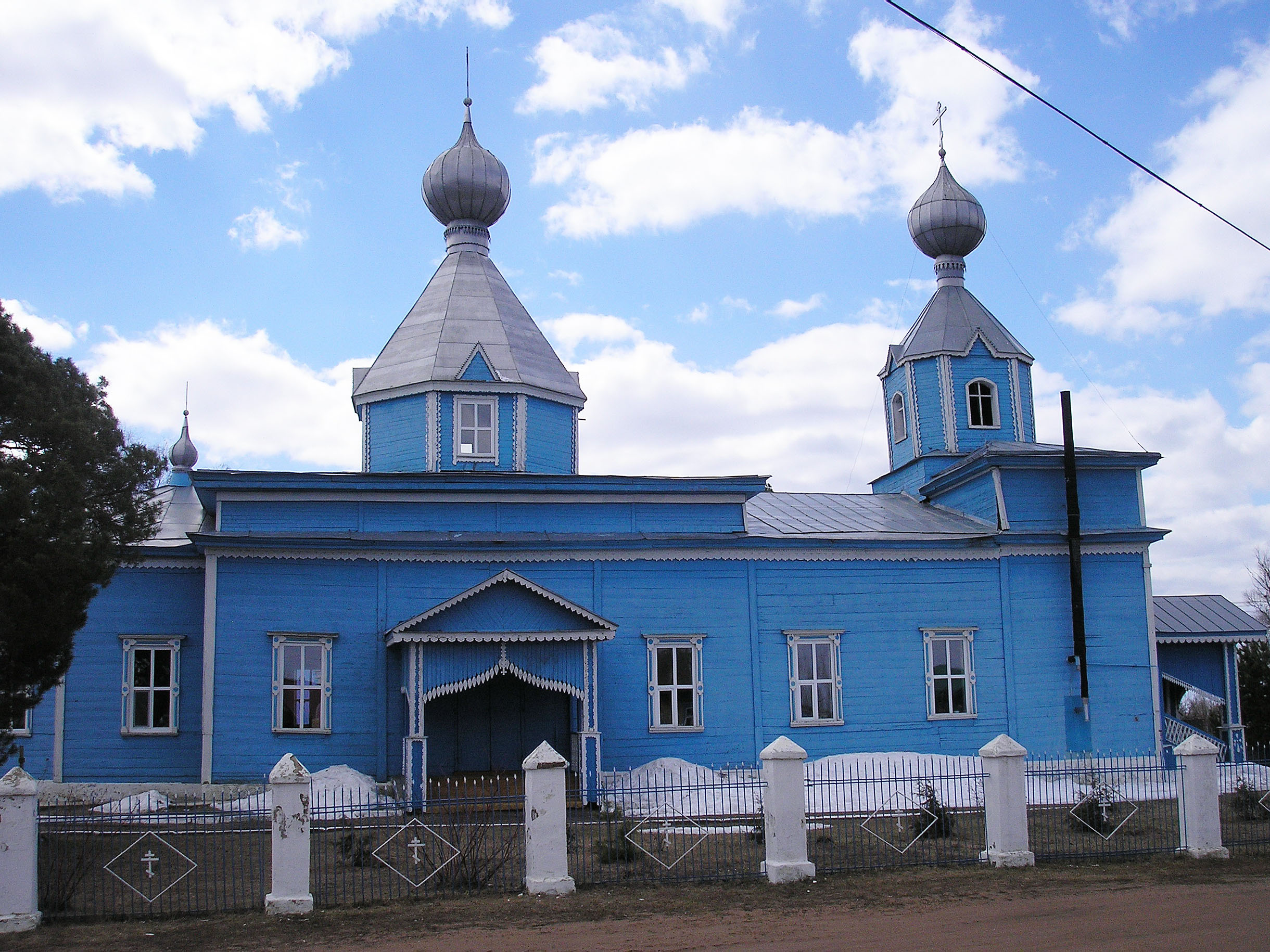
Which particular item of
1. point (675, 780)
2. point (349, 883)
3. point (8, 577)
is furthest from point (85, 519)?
point (675, 780)

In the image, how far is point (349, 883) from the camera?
11.4 metres

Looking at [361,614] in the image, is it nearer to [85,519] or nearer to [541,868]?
[85,519]

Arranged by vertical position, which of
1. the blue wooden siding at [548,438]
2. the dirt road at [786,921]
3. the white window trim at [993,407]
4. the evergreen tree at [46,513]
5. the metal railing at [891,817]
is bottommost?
the dirt road at [786,921]

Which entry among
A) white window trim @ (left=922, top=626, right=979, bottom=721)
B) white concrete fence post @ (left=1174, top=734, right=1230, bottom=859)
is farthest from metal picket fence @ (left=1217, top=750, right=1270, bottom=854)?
white window trim @ (left=922, top=626, right=979, bottom=721)

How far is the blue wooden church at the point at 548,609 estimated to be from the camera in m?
16.5

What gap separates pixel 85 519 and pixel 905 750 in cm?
1285

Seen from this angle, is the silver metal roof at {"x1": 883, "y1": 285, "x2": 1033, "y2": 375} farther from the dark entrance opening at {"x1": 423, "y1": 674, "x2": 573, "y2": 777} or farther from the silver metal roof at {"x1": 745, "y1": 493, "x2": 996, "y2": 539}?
the dark entrance opening at {"x1": 423, "y1": 674, "x2": 573, "y2": 777}

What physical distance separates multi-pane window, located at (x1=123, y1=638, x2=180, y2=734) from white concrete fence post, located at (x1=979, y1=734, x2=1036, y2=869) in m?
11.7

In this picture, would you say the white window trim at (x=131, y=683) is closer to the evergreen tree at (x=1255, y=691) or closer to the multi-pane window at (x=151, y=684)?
the multi-pane window at (x=151, y=684)

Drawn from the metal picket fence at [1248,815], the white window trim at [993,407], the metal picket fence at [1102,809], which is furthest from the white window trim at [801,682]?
the white window trim at [993,407]

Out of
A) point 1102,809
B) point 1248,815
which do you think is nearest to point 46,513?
point 1102,809

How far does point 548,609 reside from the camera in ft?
53.3

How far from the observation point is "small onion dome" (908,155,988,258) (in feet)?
81.2

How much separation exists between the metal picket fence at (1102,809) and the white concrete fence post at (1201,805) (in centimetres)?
20
